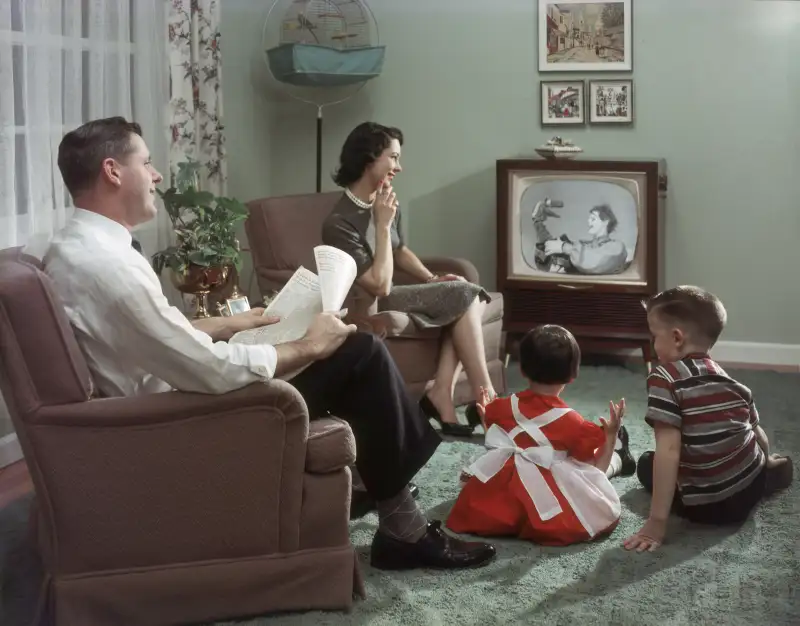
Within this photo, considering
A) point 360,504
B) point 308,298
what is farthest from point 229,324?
point 360,504

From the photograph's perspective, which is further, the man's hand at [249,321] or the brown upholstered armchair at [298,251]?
the brown upholstered armchair at [298,251]

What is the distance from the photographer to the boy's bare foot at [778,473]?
2.77 meters

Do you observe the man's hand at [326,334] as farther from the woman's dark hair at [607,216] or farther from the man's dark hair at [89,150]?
the woman's dark hair at [607,216]

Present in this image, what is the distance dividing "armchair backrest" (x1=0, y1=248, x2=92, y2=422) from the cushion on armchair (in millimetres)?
456

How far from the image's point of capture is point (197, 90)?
409 cm

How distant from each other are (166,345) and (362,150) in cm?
159

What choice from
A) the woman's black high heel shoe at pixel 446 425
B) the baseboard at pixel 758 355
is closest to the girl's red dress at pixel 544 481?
the woman's black high heel shoe at pixel 446 425

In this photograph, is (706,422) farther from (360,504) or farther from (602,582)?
(360,504)

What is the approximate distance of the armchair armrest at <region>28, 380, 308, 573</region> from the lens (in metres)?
1.95

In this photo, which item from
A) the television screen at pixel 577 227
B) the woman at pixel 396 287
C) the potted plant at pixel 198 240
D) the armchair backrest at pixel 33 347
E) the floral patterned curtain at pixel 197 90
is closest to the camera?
the armchair backrest at pixel 33 347

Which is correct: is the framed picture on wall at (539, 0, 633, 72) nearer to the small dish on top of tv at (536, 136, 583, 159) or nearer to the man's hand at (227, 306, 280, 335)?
the small dish on top of tv at (536, 136, 583, 159)

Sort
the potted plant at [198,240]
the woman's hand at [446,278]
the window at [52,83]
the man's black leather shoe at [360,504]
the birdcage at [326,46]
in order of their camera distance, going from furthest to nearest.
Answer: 1. the birdcage at [326,46]
2. the woman's hand at [446,278]
3. the potted plant at [198,240]
4. the window at [52,83]
5. the man's black leather shoe at [360,504]

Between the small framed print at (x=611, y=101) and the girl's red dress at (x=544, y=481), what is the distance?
215 cm

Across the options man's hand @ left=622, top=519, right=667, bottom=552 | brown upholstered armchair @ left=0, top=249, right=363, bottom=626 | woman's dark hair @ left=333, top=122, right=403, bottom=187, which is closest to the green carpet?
man's hand @ left=622, top=519, right=667, bottom=552
